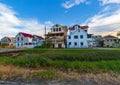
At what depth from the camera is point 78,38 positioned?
49750mm

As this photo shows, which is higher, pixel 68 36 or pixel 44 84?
pixel 68 36

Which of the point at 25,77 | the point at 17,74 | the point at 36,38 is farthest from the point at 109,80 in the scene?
the point at 36,38

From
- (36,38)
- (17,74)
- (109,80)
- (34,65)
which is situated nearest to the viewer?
(109,80)

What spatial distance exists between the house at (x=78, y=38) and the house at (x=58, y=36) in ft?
7.58

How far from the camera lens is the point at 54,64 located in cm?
1357

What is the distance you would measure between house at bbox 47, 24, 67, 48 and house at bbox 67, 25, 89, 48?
7.58 feet

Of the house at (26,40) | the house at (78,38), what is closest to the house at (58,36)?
the house at (78,38)

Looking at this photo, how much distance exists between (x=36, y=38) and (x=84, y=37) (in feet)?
78.7

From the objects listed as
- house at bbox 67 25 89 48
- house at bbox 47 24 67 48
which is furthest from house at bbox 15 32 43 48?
house at bbox 67 25 89 48

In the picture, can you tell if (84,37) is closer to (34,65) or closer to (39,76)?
(34,65)

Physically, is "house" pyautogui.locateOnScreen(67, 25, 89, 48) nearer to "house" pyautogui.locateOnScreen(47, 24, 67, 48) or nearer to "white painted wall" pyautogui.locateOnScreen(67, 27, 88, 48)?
"white painted wall" pyautogui.locateOnScreen(67, 27, 88, 48)

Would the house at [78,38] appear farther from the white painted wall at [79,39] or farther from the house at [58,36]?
the house at [58,36]

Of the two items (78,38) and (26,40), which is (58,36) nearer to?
(78,38)

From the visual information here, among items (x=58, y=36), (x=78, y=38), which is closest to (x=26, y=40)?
(x=58, y=36)
